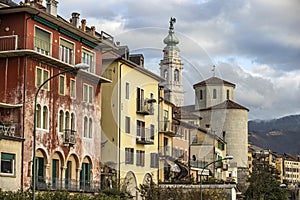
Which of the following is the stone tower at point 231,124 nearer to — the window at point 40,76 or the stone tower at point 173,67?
the stone tower at point 173,67

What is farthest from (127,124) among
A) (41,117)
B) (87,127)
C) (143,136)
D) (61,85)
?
(41,117)

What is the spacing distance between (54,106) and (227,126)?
275 ft

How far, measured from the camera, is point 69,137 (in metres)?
58.1

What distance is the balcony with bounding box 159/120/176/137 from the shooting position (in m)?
82.0

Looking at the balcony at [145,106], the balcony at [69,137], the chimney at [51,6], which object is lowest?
the balcony at [69,137]

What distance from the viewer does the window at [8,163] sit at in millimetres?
49156

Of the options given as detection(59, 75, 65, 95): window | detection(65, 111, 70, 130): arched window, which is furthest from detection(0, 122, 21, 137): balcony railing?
detection(65, 111, 70, 130): arched window

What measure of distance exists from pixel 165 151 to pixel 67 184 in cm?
2801

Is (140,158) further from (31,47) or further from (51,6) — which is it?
(31,47)

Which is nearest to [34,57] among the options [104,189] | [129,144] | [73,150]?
[73,150]

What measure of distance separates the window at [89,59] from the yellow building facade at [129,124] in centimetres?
445

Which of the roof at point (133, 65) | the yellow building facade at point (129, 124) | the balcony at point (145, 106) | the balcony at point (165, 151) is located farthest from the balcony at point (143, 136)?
the roof at point (133, 65)

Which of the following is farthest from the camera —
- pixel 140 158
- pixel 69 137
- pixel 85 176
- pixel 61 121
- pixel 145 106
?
pixel 145 106

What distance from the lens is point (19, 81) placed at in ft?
173
